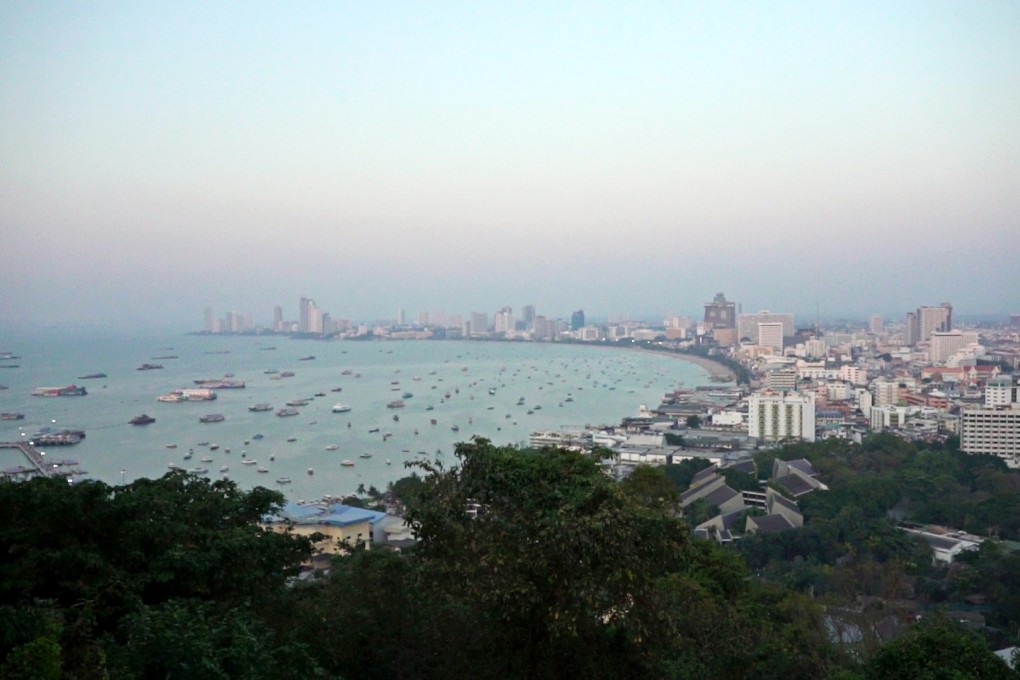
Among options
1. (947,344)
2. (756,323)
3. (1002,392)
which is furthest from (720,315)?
(1002,392)

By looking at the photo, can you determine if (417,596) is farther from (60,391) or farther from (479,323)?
(479,323)

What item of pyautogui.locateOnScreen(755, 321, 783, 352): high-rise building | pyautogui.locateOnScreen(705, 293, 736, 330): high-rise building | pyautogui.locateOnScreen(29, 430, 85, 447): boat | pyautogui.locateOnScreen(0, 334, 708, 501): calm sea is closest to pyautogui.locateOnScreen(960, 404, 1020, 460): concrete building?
pyautogui.locateOnScreen(0, 334, 708, 501): calm sea

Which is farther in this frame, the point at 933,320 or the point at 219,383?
the point at 933,320

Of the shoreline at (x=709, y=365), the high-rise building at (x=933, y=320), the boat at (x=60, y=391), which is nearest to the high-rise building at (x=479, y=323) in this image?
the shoreline at (x=709, y=365)

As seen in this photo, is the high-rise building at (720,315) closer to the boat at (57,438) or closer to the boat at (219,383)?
the boat at (219,383)

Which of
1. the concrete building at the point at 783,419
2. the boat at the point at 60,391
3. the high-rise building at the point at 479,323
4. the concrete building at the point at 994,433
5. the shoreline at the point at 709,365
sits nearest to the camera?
the concrete building at the point at 994,433
